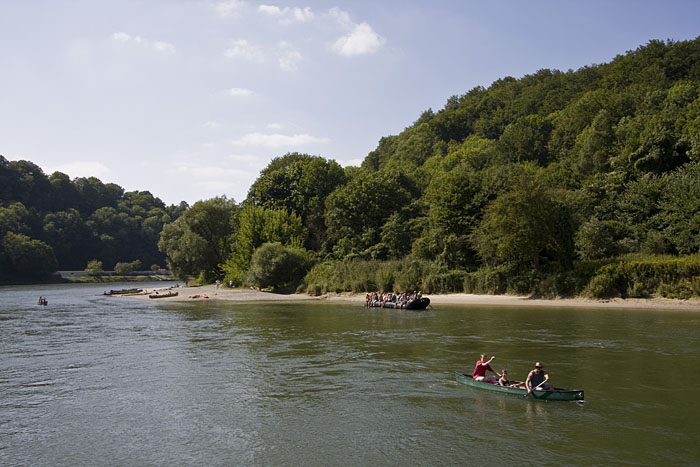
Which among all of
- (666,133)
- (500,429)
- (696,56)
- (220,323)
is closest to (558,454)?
(500,429)

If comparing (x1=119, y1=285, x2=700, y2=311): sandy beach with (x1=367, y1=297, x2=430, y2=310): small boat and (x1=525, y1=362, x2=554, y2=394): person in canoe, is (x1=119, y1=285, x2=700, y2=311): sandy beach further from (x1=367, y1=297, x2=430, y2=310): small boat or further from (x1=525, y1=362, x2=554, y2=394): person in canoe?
(x1=525, y1=362, x2=554, y2=394): person in canoe

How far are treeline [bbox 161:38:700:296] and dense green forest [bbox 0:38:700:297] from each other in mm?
196

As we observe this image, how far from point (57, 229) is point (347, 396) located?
172 m

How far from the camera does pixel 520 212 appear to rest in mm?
55812

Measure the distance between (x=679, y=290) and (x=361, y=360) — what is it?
3427 centimetres

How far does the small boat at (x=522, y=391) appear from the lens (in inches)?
786

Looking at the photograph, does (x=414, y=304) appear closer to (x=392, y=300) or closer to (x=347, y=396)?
(x=392, y=300)

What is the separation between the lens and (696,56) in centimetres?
10500

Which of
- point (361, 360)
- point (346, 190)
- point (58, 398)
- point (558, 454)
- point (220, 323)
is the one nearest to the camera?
point (558, 454)

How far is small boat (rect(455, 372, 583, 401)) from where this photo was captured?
786 inches

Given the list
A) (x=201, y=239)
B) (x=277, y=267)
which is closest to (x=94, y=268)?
(x=201, y=239)

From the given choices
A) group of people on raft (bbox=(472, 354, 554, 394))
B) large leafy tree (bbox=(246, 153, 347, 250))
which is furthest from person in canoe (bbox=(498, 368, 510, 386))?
large leafy tree (bbox=(246, 153, 347, 250))

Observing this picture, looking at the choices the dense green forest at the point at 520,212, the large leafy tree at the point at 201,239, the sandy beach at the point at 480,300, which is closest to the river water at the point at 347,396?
the sandy beach at the point at 480,300

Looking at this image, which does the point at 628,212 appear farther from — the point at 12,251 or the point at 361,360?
the point at 12,251
